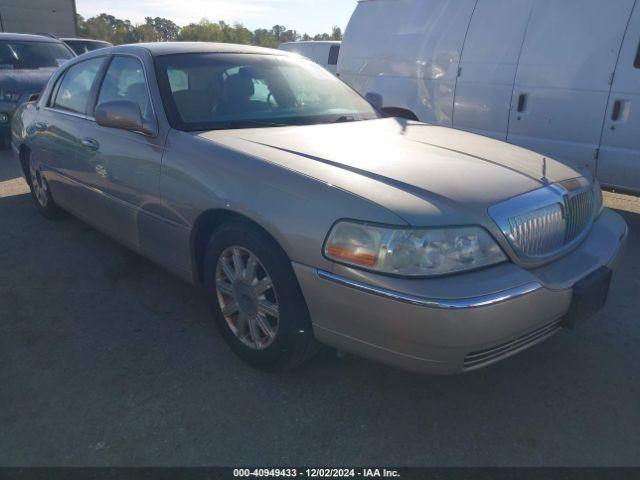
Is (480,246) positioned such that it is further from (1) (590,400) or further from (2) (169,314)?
(2) (169,314)

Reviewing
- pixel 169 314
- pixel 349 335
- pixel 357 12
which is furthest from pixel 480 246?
→ pixel 357 12

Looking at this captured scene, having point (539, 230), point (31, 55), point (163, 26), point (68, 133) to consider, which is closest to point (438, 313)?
point (539, 230)

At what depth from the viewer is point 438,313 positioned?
78.7 inches

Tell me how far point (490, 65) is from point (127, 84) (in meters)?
3.65

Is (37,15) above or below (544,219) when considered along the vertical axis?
above

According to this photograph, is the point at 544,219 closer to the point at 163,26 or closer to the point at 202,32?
the point at 202,32

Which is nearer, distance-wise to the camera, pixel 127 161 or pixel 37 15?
pixel 127 161

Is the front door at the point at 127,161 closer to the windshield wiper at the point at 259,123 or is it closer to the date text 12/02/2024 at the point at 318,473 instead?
the windshield wiper at the point at 259,123

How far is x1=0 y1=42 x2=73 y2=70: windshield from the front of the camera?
9.20 metres

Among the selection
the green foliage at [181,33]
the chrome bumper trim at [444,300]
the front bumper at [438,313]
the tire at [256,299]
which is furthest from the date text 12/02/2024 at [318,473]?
the green foliage at [181,33]

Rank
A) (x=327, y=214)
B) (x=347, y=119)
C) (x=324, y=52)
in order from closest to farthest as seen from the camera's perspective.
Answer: (x=327, y=214) → (x=347, y=119) → (x=324, y=52)

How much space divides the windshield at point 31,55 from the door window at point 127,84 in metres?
6.54

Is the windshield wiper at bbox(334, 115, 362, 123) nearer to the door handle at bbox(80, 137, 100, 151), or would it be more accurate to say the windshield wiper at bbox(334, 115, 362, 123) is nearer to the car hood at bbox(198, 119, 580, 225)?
the car hood at bbox(198, 119, 580, 225)

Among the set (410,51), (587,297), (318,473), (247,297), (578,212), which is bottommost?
(318,473)
